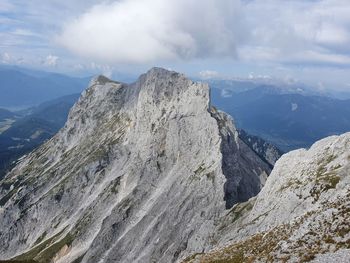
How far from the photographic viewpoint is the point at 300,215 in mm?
65125

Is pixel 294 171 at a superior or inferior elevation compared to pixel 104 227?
superior

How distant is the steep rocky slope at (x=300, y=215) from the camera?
42219 mm

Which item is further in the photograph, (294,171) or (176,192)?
(176,192)

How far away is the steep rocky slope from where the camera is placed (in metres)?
42.2

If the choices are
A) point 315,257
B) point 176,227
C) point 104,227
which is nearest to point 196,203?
point 176,227

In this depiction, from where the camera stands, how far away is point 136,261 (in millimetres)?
173250

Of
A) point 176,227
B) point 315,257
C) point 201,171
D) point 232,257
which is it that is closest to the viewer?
point 315,257

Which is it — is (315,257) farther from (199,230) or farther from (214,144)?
(214,144)

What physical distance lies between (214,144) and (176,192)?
968 inches

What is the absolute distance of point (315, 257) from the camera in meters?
39.4

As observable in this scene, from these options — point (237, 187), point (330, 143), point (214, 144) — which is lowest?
point (237, 187)

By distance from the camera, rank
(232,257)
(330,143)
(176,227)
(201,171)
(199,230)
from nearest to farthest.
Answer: (232,257)
(330,143)
(199,230)
(176,227)
(201,171)

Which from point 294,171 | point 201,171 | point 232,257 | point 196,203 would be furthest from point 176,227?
point 232,257

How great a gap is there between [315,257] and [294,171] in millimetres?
80331
